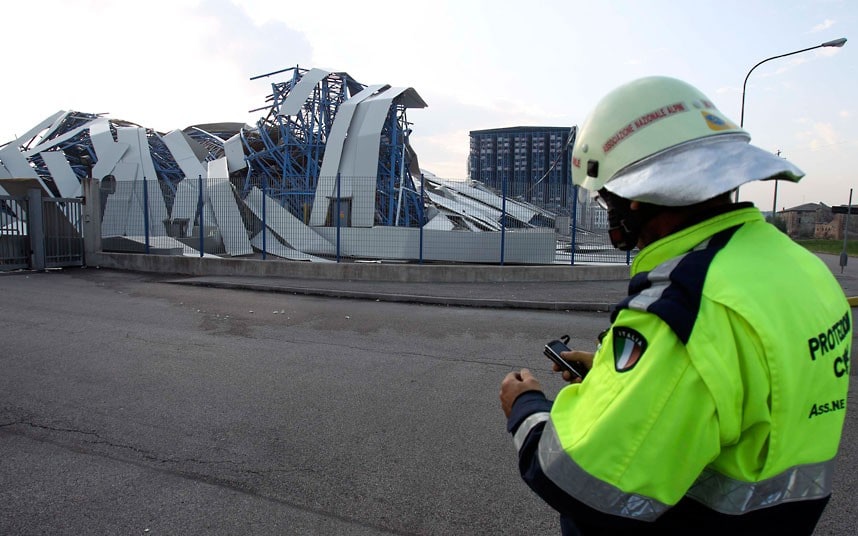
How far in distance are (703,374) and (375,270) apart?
A: 13022 millimetres

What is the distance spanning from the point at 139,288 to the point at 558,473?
42.4 ft

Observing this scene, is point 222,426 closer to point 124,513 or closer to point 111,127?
point 124,513

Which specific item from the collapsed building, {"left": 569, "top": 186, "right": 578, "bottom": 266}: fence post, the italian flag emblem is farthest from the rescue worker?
the collapsed building

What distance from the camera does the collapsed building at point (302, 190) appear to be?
52.4ft

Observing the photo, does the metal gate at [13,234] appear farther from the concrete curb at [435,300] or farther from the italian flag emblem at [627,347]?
the italian flag emblem at [627,347]

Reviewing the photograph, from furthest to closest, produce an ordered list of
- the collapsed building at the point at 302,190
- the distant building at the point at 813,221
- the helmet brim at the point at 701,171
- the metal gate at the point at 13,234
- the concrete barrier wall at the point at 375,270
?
1. the distant building at the point at 813,221
2. the collapsed building at the point at 302,190
3. the metal gate at the point at 13,234
4. the concrete barrier wall at the point at 375,270
5. the helmet brim at the point at 701,171

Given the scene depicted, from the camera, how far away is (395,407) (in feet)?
15.2

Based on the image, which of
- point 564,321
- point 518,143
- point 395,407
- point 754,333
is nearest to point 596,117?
point 754,333

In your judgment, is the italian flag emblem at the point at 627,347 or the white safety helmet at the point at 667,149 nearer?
the italian flag emblem at the point at 627,347

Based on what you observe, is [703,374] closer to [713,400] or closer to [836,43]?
[713,400]

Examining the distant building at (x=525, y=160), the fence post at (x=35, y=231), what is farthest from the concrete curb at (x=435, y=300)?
the fence post at (x=35, y=231)

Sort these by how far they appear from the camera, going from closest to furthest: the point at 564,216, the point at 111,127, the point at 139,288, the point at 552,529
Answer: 1. the point at 552,529
2. the point at 139,288
3. the point at 564,216
4. the point at 111,127

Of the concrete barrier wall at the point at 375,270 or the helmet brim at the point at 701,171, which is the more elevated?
the helmet brim at the point at 701,171

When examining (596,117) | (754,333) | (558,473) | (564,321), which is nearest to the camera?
(754,333)
